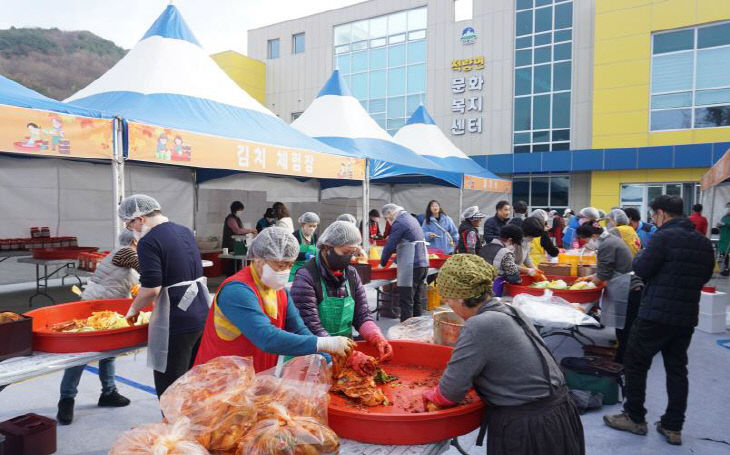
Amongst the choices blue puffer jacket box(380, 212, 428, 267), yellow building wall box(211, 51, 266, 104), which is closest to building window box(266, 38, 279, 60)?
yellow building wall box(211, 51, 266, 104)

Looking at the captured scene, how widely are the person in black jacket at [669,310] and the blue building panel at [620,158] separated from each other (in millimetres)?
15658

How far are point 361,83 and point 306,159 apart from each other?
18.1m

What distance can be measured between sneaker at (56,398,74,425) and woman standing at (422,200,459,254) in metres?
6.54

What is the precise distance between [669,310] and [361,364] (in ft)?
8.32

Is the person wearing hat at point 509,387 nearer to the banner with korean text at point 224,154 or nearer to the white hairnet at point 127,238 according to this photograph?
the white hairnet at point 127,238

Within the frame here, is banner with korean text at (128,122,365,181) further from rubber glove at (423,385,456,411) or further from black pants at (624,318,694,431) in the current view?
black pants at (624,318,694,431)

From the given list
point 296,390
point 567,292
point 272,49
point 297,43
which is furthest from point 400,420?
point 272,49

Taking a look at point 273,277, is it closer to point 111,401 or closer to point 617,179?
point 111,401

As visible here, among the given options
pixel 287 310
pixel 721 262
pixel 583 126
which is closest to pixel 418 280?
pixel 287 310

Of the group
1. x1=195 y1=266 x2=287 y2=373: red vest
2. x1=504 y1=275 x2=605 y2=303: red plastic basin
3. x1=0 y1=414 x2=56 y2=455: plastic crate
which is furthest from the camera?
x1=504 y1=275 x2=605 y2=303: red plastic basin

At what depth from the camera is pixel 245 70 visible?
26.3 m

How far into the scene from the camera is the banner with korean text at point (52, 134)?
403 cm

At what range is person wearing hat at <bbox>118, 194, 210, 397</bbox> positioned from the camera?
2.73 metres

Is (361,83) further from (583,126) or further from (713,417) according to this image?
(713,417)
